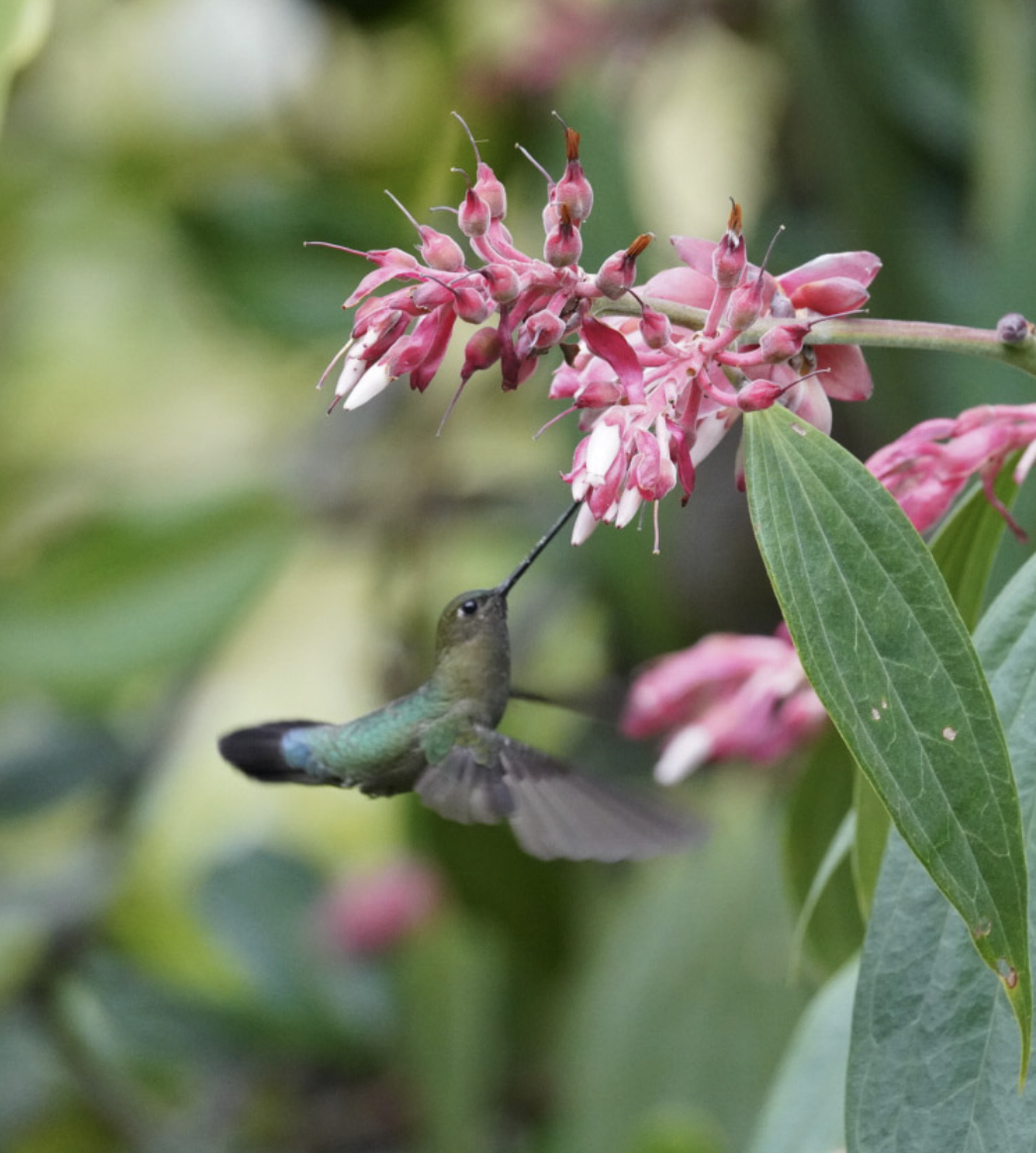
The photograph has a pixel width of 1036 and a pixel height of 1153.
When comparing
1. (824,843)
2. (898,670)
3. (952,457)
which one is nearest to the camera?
(898,670)

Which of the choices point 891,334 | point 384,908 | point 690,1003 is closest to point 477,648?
point 891,334

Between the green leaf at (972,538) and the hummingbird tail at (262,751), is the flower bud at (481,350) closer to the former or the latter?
the green leaf at (972,538)

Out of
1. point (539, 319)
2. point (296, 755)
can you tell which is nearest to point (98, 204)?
point (296, 755)

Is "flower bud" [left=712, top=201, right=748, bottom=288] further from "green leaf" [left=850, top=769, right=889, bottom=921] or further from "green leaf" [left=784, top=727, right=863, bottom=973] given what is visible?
"green leaf" [left=784, top=727, right=863, bottom=973]

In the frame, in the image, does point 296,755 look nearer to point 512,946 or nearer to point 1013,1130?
point 1013,1130

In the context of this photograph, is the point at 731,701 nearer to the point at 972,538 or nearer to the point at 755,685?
the point at 755,685

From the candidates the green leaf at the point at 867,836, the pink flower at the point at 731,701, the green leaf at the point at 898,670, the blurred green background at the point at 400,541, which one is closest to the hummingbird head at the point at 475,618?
the pink flower at the point at 731,701
